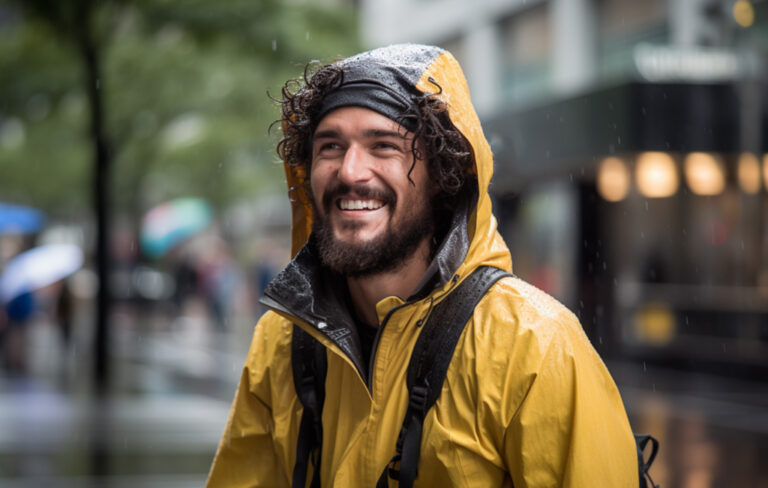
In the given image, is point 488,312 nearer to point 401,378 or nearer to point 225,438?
point 401,378

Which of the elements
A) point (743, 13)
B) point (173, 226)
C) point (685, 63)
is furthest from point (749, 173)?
point (173, 226)

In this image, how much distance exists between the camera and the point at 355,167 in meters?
2.52

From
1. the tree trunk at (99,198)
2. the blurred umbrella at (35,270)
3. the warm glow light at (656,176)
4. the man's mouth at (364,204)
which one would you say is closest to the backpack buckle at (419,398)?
the man's mouth at (364,204)

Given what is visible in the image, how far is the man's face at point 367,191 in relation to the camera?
254 centimetres

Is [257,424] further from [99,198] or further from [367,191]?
[99,198]

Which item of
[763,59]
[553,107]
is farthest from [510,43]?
[763,59]

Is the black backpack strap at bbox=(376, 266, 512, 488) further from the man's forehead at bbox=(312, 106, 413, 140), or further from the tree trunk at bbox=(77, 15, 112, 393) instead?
the tree trunk at bbox=(77, 15, 112, 393)

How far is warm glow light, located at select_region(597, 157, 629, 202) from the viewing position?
16812 mm

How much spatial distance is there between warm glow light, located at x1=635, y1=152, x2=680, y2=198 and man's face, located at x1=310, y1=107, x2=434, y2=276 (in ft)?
45.5

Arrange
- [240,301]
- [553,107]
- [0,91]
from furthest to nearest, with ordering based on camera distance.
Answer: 1. [240,301]
2. [553,107]
3. [0,91]

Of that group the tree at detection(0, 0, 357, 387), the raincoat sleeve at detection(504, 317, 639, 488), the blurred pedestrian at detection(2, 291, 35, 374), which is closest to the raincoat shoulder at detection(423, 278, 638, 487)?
the raincoat sleeve at detection(504, 317, 639, 488)

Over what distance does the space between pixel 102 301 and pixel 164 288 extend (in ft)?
53.4

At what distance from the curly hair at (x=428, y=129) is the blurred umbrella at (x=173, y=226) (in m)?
27.5

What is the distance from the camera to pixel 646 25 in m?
19.2
